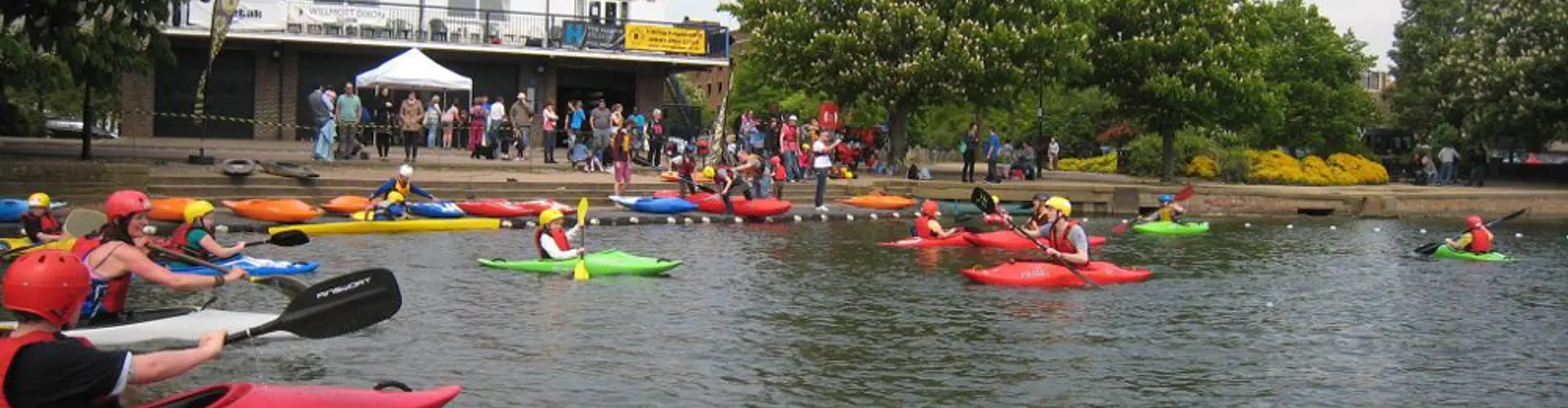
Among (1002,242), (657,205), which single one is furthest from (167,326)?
(657,205)

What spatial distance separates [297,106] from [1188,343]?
3375 cm

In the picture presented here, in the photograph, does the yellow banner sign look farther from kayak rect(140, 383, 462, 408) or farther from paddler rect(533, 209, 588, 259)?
kayak rect(140, 383, 462, 408)

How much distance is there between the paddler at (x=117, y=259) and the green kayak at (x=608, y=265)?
697cm

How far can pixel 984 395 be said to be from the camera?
39.7ft

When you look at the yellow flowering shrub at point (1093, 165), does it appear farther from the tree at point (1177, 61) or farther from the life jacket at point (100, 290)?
the life jacket at point (100, 290)

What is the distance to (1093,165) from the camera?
55.2m

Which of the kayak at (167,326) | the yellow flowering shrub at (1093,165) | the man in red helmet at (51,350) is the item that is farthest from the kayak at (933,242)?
the yellow flowering shrub at (1093,165)

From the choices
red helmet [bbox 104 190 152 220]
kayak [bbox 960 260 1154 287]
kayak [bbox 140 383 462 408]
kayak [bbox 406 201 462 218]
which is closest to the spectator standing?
kayak [bbox 406 201 462 218]

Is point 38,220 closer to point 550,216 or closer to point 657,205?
point 550,216

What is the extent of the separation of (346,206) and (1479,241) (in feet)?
56.6

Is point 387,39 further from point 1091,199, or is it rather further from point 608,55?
point 1091,199

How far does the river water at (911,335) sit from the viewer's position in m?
12.3

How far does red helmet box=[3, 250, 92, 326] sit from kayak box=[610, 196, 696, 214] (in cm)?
2203

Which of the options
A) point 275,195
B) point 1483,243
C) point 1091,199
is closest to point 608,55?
point 1091,199
